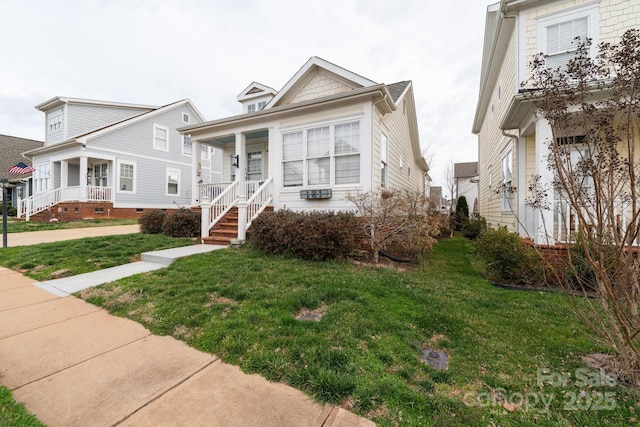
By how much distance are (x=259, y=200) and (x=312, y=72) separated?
16.7 feet

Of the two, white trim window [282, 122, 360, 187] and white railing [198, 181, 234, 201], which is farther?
white railing [198, 181, 234, 201]

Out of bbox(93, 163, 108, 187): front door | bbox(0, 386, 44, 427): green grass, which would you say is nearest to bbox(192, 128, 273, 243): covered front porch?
bbox(0, 386, 44, 427): green grass

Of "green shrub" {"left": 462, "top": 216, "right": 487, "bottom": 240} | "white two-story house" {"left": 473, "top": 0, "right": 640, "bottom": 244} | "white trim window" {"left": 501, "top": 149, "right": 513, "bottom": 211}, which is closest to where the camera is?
"white two-story house" {"left": 473, "top": 0, "right": 640, "bottom": 244}

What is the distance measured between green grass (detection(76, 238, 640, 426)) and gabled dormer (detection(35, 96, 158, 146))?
746 inches

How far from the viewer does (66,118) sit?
1697cm

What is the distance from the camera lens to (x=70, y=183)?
17250 millimetres

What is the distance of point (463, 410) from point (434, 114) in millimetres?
27300

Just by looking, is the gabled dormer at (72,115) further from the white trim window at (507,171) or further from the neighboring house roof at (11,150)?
the white trim window at (507,171)

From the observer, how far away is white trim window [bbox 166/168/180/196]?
18.9 metres

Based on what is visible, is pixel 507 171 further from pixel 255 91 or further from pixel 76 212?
pixel 76 212

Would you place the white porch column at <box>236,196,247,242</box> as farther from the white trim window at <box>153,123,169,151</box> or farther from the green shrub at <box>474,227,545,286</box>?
the white trim window at <box>153,123,169,151</box>

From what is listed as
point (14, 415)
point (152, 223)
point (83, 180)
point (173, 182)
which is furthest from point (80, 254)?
point (173, 182)

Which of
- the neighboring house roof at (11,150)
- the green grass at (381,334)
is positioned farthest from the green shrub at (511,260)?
the neighboring house roof at (11,150)

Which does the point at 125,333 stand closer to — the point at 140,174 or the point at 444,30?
the point at 444,30
